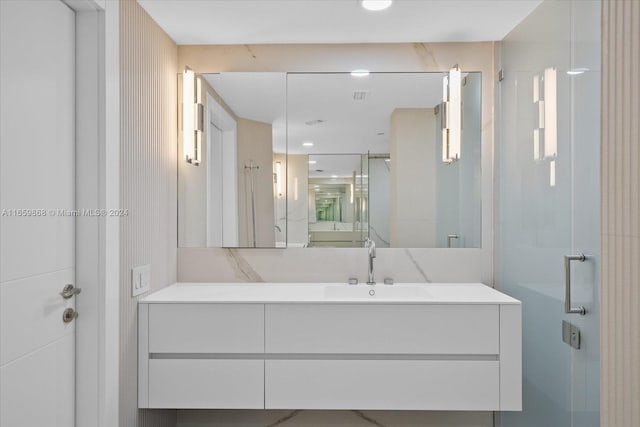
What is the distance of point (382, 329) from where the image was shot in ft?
6.01

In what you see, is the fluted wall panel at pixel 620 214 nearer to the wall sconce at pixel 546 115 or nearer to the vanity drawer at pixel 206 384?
the wall sconce at pixel 546 115

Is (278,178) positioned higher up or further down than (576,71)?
further down

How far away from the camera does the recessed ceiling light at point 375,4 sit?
188cm

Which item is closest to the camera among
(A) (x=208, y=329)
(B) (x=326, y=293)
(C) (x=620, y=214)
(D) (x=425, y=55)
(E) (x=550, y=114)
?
(C) (x=620, y=214)

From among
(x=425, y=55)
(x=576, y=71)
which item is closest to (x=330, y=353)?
(x=576, y=71)

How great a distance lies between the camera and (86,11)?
1568mm

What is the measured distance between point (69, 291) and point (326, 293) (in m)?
1.17

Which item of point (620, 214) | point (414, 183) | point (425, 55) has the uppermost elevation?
point (425, 55)

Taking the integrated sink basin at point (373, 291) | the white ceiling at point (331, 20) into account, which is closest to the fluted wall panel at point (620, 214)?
the white ceiling at point (331, 20)

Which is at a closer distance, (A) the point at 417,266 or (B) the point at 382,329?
(B) the point at 382,329

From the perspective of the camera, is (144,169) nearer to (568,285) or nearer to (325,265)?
(325,265)

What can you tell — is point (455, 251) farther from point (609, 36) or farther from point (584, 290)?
point (609, 36)

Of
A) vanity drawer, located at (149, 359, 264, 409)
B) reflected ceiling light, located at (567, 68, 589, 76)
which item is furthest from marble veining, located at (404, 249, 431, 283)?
reflected ceiling light, located at (567, 68, 589, 76)

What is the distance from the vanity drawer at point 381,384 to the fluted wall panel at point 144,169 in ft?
1.98
